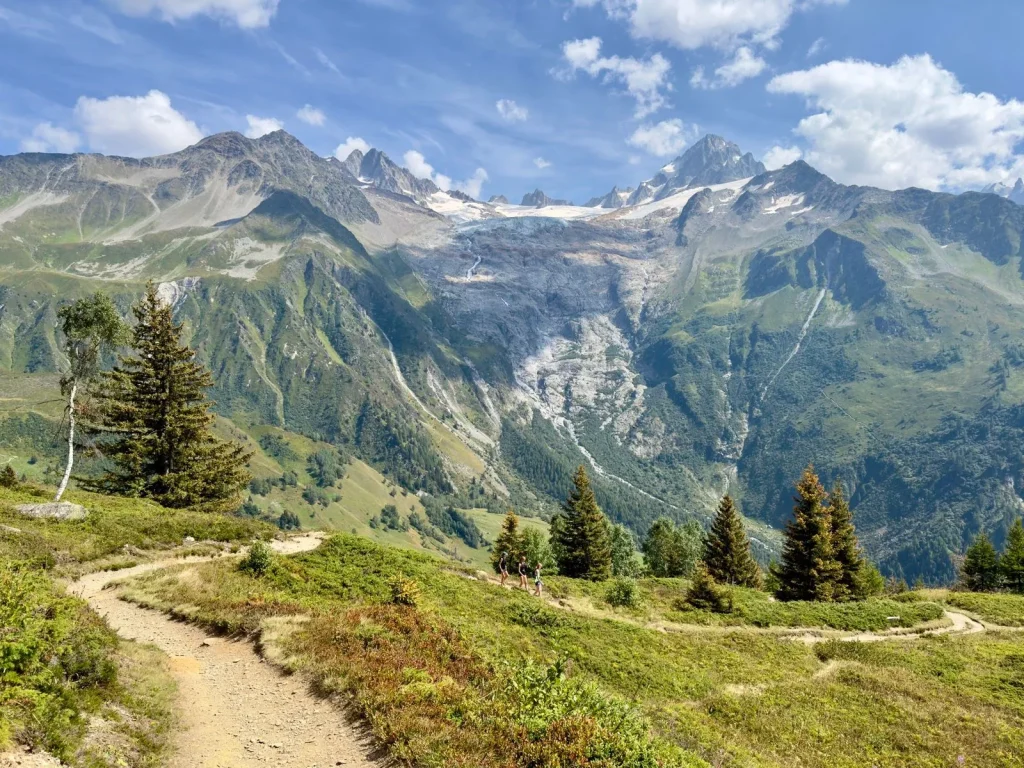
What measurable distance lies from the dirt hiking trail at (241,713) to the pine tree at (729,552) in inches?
2552

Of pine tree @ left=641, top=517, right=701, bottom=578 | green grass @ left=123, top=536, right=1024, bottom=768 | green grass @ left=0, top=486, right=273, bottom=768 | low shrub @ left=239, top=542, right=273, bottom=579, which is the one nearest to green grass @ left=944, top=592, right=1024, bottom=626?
green grass @ left=123, top=536, right=1024, bottom=768

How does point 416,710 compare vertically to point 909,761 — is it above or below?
above

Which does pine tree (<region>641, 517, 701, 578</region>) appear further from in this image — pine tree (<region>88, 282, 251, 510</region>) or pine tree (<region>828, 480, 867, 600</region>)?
pine tree (<region>88, 282, 251, 510</region>)

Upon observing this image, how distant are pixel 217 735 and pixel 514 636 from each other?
13.8 metres

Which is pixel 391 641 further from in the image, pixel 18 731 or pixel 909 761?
pixel 909 761

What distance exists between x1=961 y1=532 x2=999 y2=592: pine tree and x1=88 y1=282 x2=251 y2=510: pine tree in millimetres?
107678

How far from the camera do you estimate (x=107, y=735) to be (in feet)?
39.3

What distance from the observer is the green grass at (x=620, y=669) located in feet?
50.7

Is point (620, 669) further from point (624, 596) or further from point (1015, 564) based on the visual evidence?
point (1015, 564)

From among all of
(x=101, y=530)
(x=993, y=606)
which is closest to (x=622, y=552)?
(x=993, y=606)

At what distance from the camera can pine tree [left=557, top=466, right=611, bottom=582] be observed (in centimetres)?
6906

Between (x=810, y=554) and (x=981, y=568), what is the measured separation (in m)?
57.4

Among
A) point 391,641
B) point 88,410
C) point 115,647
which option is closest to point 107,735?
point 115,647

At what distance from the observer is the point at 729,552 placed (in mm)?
73312
